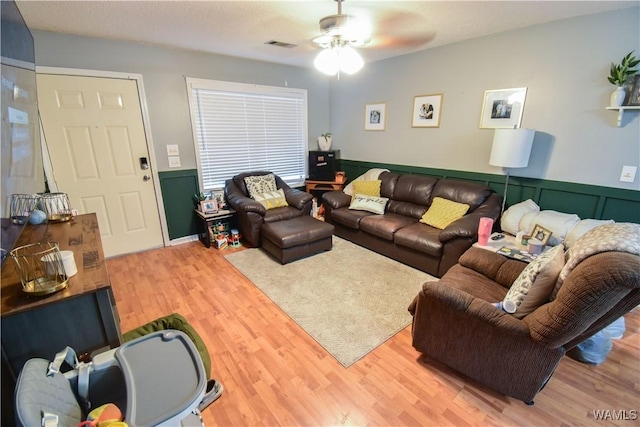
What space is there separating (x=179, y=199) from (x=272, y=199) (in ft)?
3.93

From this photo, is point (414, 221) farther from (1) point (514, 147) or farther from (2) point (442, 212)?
(1) point (514, 147)

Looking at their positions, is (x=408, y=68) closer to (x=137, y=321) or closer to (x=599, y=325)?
(x=599, y=325)

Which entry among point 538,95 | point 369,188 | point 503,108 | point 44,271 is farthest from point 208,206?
point 538,95

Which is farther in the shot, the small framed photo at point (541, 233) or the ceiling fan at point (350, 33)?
the small framed photo at point (541, 233)

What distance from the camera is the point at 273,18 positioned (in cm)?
240

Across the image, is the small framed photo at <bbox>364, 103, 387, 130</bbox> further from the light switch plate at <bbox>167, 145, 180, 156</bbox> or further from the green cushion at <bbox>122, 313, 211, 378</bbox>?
the green cushion at <bbox>122, 313, 211, 378</bbox>

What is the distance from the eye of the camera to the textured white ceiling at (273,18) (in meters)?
2.14

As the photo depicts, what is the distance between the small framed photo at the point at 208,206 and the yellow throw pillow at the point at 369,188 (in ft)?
6.27

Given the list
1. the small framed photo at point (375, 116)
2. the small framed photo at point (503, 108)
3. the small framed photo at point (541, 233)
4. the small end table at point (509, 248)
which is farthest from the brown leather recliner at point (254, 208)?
the small framed photo at point (541, 233)

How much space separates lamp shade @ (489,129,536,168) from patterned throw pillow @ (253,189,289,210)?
254 centimetres

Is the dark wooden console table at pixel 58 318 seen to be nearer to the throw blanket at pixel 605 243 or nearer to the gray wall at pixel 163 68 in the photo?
the throw blanket at pixel 605 243

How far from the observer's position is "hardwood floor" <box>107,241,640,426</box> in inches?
59.4

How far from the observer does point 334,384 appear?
5.58 ft

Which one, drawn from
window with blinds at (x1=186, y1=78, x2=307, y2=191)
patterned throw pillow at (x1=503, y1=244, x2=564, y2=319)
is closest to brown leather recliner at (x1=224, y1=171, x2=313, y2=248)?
window with blinds at (x1=186, y1=78, x2=307, y2=191)
